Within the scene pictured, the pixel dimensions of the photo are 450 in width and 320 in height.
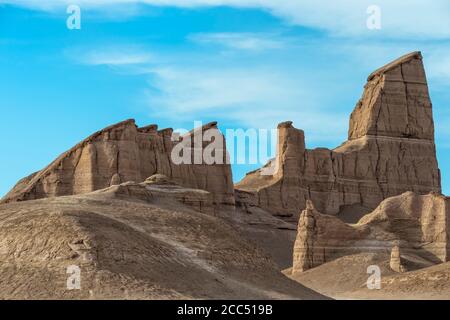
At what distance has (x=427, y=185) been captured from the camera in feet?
480

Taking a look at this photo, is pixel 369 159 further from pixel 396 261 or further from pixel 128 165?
pixel 396 261

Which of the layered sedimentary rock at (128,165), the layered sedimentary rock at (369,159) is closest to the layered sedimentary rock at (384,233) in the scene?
the layered sedimentary rock at (128,165)

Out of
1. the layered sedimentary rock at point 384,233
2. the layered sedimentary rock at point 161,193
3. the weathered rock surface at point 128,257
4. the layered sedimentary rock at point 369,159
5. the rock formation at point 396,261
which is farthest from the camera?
the layered sedimentary rock at point 369,159

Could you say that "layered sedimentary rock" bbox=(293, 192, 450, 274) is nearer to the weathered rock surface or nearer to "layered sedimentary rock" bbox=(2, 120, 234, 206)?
"layered sedimentary rock" bbox=(2, 120, 234, 206)

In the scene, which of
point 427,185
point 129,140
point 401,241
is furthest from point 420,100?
point 401,241

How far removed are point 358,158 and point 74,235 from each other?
3633 inches

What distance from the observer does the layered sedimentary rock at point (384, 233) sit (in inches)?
3713

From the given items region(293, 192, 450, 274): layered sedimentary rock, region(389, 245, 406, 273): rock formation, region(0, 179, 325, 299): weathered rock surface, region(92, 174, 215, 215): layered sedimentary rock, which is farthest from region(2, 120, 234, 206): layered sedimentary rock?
region(0, 179, 325, 299): weathered rock surface

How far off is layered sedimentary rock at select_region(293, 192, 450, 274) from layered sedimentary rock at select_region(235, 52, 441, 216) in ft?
123

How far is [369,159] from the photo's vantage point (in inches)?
5758

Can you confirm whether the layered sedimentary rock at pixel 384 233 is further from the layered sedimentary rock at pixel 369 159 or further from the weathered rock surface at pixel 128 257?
the layered sedimentary rock at pixel 369 159

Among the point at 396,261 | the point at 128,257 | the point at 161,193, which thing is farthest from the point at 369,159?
the point at 128,257

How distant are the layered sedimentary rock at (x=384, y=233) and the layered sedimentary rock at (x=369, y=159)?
37419 mm
